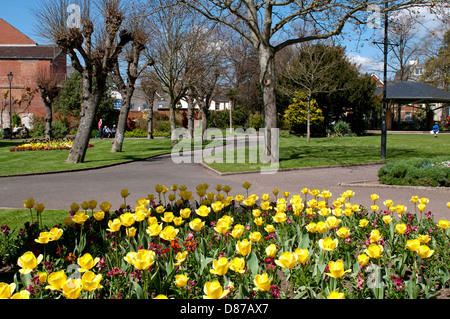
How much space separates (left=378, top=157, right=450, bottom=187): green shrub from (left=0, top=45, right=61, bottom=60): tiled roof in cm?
4977

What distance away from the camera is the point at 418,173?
9.78m

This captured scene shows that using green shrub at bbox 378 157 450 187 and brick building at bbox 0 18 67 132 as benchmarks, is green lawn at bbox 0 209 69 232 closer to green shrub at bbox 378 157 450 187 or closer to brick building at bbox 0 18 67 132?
green shrub at bbox 378 157 450 187

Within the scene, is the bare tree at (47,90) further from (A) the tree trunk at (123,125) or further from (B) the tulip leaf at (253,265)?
(B) the tulip leaf at (253,265)

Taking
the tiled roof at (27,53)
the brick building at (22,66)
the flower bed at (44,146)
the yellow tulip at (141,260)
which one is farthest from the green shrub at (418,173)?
the tiled roof at (27,53)

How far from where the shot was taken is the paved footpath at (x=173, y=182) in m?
8.46

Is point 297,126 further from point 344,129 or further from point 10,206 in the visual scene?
point 10,206

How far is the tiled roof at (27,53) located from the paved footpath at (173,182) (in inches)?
1689

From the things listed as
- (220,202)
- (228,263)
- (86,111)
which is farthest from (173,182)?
(228,263)

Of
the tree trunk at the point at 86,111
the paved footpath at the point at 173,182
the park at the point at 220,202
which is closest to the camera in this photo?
the park at the point at 220,202

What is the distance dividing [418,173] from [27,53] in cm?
5390

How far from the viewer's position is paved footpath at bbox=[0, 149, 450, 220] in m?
8.46

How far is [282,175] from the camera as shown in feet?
40.2

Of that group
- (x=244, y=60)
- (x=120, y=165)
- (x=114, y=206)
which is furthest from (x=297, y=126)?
(x=114, y=206)

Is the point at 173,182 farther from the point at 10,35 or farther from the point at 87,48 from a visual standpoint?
the point at 10,35
